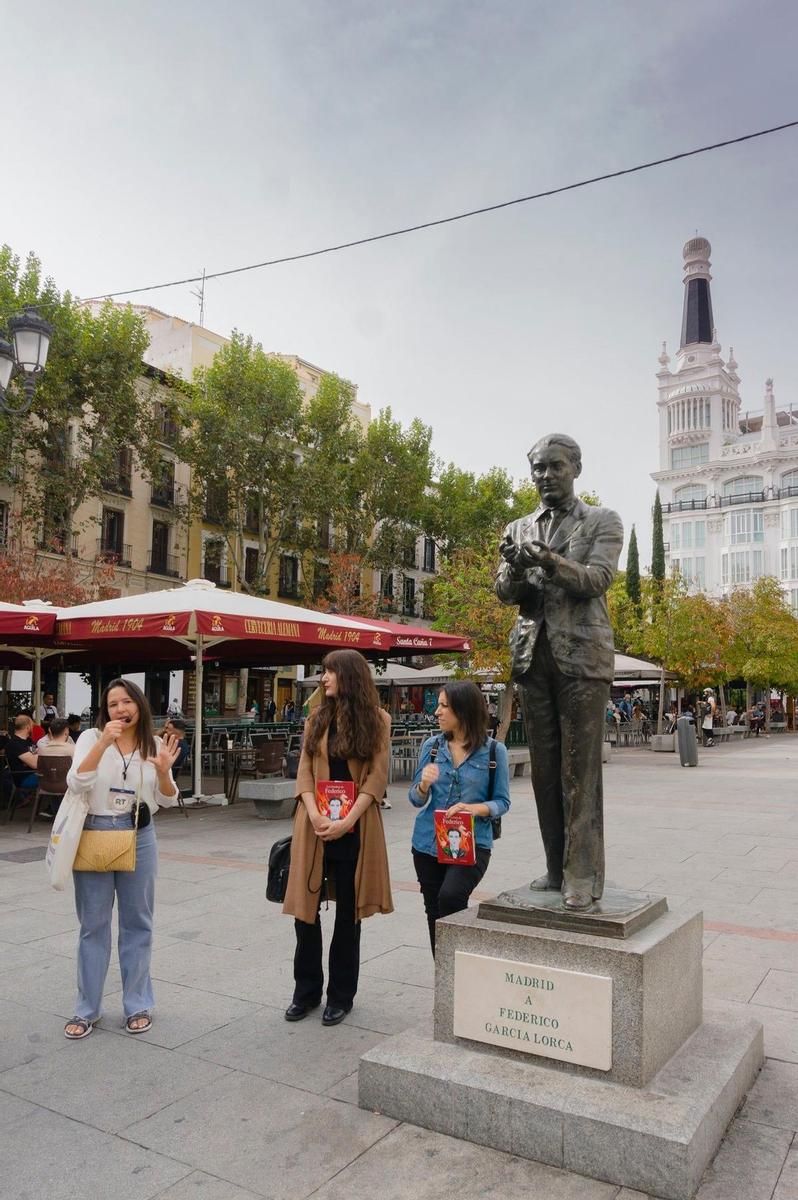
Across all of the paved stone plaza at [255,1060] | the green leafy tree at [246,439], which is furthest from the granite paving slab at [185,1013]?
the green leafy tree at [246,439]

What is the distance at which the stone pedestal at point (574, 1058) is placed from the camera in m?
2.75

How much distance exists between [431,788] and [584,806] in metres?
0.88

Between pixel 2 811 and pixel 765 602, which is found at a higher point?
pixel 765 602

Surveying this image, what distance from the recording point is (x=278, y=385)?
31.7 m

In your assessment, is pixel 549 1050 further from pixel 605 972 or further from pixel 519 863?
pixel 519 863

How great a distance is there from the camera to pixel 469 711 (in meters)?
4.09

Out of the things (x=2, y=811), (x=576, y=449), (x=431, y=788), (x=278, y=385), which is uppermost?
(x=278, y=385)

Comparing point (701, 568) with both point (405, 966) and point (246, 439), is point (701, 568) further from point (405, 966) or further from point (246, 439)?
point (405, 966)

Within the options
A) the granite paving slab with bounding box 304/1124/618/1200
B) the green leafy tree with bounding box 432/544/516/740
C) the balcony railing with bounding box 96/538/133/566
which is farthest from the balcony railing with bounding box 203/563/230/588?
the granite paving slab with bounding box 304/1124/618/1200

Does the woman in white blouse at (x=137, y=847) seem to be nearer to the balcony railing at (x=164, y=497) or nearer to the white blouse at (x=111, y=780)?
the white blouse at (x=111, y=780)

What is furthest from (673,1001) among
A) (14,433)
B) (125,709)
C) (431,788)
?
(14,433)

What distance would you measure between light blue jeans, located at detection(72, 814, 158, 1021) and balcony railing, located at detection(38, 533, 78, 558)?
25.6 metres

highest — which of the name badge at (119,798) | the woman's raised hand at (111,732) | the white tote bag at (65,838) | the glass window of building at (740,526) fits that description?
the glass window of building at (740,526)

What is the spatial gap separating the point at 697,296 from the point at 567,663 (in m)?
94.5
